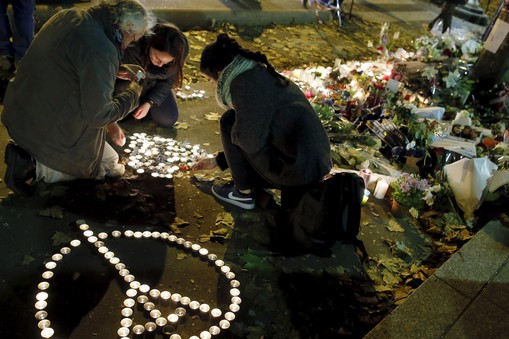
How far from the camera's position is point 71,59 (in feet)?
9.98

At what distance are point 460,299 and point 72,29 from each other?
354 centimetres

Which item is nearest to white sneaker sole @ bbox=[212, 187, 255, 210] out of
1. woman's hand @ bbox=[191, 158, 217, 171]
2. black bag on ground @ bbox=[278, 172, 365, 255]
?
woman's hand @ bbox=[191, 158, 217, 171]

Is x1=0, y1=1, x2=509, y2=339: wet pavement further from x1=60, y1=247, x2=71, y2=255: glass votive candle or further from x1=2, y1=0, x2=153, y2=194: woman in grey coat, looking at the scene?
x1=2, y1=0, x2=153, y2=194: woman in grey coat

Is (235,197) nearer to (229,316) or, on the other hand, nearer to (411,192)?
(229,316)

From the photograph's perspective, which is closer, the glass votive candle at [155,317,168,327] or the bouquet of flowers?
the glass votive candle at [155,317,168,327]

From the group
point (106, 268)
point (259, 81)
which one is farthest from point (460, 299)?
point (106, 268)

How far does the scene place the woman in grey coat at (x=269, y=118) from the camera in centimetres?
313

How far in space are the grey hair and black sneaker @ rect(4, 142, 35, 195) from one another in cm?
133

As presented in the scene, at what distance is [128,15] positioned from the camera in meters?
3.10

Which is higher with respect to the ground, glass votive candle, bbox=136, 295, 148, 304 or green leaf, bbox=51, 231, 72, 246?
green leaf, bbox=51, 231, 72, 246

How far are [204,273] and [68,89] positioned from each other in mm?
1754

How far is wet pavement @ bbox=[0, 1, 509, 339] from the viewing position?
9.43ft

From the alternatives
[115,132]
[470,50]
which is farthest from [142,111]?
[470,50]

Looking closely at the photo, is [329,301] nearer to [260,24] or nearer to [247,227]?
[247,227]
